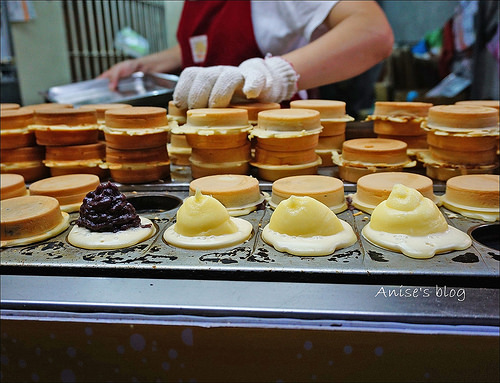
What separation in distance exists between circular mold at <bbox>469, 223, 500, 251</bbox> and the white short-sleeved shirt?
1584 millimetres

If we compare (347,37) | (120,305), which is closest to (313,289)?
(120,305)

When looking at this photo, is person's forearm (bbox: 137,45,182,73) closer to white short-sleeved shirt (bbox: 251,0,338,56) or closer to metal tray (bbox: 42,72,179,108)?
metal tray (bbox: 42,72,179,108)

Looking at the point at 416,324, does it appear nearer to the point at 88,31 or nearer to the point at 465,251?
the point at 465,251

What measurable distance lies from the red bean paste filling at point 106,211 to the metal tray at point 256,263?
10cm

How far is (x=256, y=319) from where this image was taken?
3.37ft

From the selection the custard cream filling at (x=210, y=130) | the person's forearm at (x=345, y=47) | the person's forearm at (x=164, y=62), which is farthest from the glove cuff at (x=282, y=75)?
the person's forearm at (x=164, y=62)

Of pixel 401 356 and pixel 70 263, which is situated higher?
pixel 70 263

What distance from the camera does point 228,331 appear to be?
1026mm

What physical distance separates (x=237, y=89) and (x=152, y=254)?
104 centimetres

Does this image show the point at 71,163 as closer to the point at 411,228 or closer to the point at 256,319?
the point at 256,319

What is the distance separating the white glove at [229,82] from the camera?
1961 mm

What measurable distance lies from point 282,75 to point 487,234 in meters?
1.11

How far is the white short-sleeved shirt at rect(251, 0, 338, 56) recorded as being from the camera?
Result: 260 centimetres

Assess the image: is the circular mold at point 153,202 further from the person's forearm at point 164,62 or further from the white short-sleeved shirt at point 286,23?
the person's forearm at point 164,62
